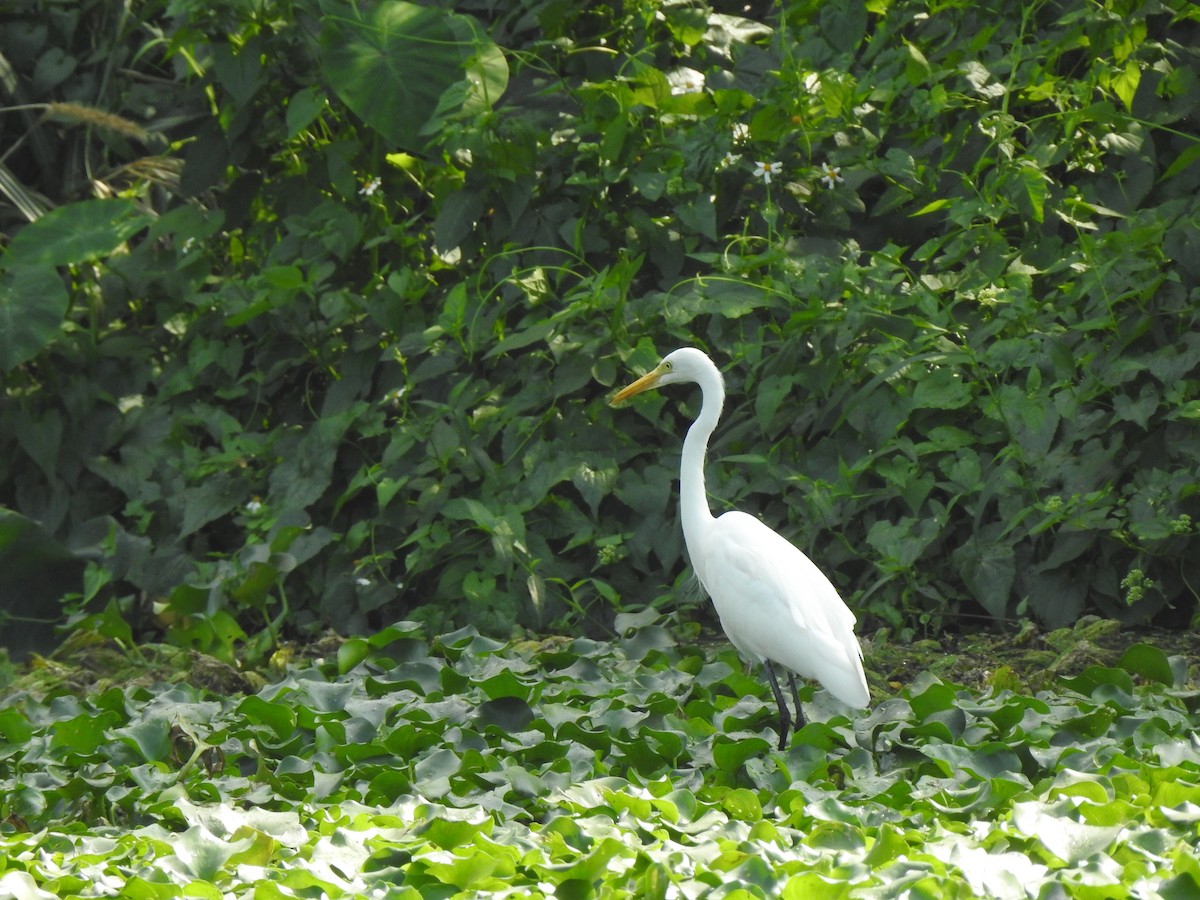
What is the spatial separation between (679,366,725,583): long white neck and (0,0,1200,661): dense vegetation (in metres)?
0.52

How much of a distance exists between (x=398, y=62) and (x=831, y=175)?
1.46m

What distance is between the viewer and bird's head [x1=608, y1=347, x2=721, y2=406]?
3543 millimetres

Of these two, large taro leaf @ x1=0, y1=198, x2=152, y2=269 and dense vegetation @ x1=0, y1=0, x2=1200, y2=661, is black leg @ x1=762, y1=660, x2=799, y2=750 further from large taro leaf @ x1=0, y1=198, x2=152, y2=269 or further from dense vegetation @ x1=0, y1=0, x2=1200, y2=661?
large taro leaf @ x1=0, y1=198, x2=152, y2=269

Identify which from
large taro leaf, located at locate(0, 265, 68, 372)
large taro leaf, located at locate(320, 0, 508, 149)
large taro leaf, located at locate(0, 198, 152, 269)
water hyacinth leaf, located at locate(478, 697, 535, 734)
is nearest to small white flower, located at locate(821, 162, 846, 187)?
large taro leaf, located at locate(320, 0, 508, 149)

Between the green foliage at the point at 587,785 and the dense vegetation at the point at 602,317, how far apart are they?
24.7 inches

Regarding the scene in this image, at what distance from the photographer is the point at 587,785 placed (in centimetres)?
246

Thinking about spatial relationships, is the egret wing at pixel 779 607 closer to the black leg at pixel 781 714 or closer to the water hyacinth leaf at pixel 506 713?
the black leg at pixel 781 714

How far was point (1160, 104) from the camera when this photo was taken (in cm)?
418

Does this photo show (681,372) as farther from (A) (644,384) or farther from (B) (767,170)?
(B) (767,170)

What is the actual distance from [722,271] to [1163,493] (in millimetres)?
1396

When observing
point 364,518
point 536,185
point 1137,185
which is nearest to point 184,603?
point 364,518

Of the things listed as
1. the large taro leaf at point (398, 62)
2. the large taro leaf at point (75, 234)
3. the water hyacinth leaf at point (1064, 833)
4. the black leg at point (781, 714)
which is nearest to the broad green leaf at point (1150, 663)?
the black leg at point (781, 714)

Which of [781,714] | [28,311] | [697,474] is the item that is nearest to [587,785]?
[781,714]

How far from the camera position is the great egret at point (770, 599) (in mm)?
2990
